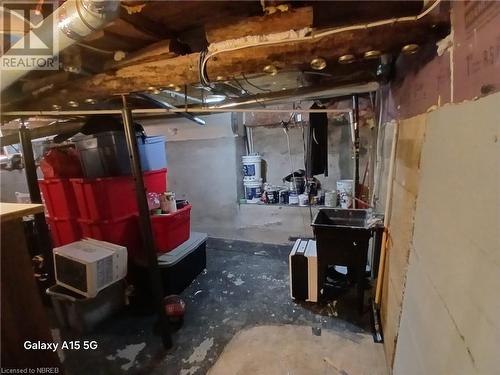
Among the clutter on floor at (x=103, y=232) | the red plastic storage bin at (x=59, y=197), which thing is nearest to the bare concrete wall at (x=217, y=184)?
the clutter on floor at (x=103, y=232)

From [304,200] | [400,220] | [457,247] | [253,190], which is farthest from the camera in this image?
[253,190]

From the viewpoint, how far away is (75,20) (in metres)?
0.91

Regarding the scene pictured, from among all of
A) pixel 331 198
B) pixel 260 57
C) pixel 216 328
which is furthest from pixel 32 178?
pixel 331 198

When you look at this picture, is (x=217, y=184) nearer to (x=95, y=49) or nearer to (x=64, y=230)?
(x=64, y=230)

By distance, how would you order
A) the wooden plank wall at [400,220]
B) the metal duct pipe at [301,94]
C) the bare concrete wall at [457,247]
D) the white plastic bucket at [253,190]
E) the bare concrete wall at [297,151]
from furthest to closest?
the white plastic bucket at [253,190], the bare concrete wall at [297,151], the metal duct pipe at [301,94], the wooden plank wall at [400,220], the bare concrete wall at [457,247]

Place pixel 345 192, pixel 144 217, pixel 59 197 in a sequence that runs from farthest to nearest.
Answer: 1. pixel 345 192
2. pixel 59 197
3. pixel 144 217

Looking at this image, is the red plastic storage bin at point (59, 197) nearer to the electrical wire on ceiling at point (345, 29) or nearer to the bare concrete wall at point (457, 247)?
the electrical wire on ceiling at point (345, 29)

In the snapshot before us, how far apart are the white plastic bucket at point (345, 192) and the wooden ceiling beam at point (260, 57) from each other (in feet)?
6.73

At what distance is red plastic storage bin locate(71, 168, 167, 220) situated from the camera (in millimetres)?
2207

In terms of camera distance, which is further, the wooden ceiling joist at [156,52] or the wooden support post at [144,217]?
the wooden support post at [144,217]

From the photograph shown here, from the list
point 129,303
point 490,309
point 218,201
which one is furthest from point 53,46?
point 218,201

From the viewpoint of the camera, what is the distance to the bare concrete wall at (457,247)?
24.0 inches

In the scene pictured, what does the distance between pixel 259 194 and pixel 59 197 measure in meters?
2.25

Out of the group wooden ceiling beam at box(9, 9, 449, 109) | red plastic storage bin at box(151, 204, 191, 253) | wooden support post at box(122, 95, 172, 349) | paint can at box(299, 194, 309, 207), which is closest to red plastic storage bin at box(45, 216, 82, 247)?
red plastic storage bin at box(151, 204, 191, 253)
